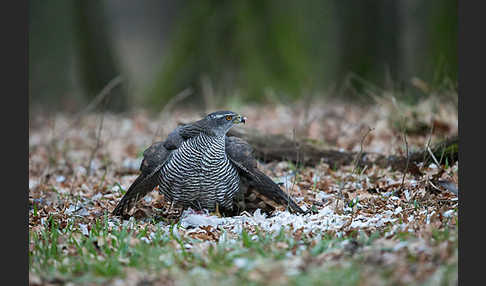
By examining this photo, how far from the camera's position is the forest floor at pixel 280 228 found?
3.24 metres

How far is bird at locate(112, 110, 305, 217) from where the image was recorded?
15.9 ft

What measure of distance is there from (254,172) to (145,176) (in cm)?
115

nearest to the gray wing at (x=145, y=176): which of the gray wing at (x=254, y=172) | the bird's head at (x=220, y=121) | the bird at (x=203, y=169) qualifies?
the bird at (x=203, y=169)

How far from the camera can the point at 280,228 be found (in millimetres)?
4391

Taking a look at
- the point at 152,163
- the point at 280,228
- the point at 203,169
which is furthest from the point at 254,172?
the point at 152,163

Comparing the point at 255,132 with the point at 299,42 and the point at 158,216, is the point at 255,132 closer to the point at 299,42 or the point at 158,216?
the point at 158,216

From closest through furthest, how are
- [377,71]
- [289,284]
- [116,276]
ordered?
[289,284], [116,276], [377,71]

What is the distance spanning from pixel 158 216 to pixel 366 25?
26.7 feet

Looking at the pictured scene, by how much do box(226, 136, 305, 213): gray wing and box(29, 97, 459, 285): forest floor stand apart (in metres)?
0.17

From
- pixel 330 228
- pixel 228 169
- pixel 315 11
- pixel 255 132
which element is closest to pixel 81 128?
pixel 255 132

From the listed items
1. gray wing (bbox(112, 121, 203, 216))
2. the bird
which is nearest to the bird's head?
the bird

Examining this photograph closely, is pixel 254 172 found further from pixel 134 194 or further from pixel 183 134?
pixel 134 194

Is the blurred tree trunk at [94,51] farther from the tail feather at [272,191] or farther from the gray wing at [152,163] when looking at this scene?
the tail feather at [272,191]

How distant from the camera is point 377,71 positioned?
11383 millimetres
